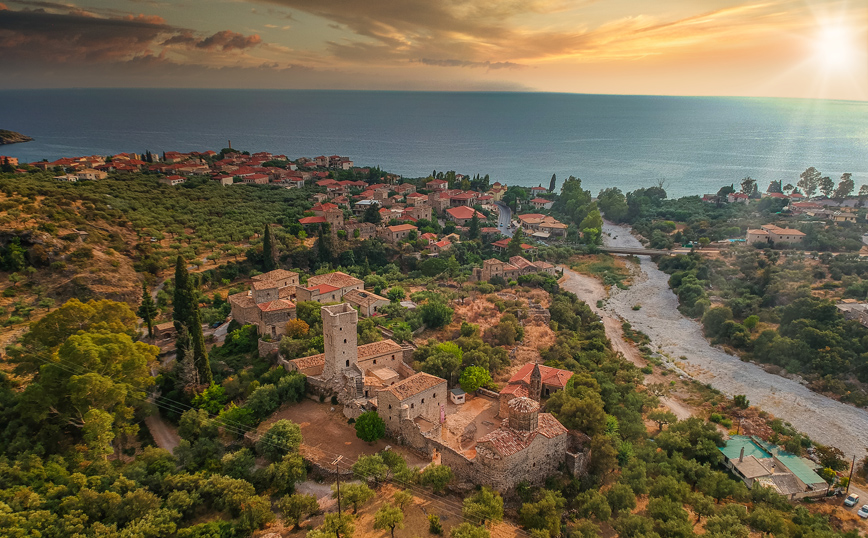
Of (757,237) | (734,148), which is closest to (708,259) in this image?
(757,237)

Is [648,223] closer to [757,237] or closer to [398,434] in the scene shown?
[757,237]

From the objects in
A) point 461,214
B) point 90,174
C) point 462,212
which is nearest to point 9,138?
point 90,174

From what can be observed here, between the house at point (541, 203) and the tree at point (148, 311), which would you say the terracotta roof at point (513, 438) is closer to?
the tree at point (148, 311)

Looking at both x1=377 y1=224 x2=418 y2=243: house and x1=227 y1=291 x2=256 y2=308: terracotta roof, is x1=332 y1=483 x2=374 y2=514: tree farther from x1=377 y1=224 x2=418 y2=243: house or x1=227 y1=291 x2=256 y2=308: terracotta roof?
x1=377 y1=224 x2=418 y2=243: house

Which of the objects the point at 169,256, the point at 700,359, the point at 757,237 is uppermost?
the point at 757,237

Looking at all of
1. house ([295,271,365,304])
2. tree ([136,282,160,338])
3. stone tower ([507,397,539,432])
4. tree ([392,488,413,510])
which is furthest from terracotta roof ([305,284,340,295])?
tree ([392,488,413,510])

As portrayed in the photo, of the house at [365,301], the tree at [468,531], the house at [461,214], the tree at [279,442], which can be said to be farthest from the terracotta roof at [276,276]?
the house at [461,214]
